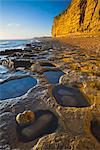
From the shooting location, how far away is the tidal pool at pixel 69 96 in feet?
15.0

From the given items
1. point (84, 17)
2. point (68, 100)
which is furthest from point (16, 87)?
point (84, 17)

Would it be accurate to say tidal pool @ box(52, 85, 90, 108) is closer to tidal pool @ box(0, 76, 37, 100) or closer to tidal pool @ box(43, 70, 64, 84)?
tidal pool @ box(43, 70, 64, 84)

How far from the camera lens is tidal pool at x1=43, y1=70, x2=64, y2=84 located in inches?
269

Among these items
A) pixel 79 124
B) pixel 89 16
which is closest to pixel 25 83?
pixel 79 124

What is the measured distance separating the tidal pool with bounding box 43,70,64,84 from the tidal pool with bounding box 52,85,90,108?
987 mm

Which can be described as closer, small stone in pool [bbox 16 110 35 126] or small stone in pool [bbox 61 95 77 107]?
small stone in pool [bbox 16 110 35 126]

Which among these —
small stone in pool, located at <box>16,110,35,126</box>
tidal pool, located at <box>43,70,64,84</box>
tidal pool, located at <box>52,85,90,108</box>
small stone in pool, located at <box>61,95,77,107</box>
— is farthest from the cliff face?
small stone in pool, located at <box>16,110,35,126</box>

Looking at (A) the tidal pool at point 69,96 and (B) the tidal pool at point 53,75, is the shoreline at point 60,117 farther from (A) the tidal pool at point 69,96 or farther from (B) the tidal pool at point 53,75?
(B) the tidal pool at point 53,75

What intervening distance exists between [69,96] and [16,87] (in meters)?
2.35

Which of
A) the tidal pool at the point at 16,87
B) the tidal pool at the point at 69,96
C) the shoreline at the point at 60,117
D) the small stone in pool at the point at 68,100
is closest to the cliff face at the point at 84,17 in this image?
the tidal pool at the point at 16,87

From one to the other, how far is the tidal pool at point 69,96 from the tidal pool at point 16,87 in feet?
4.03

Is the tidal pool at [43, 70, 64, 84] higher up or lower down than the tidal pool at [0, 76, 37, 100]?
higher up

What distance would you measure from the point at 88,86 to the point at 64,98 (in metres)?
1.19

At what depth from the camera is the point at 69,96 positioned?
514cm
